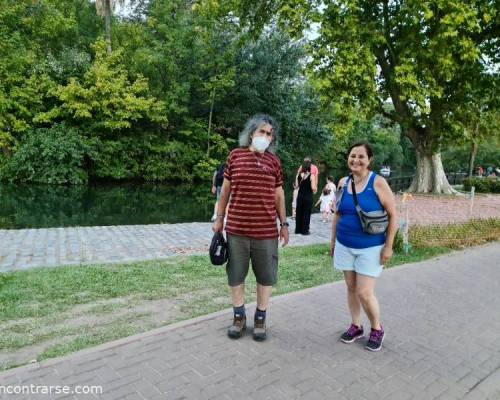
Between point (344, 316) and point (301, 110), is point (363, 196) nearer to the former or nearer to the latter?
point (344, 316)

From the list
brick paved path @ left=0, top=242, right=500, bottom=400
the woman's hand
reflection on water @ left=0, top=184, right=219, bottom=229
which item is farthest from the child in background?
the woman's hand

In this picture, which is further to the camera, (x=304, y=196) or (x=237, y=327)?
(x=304, y=196)

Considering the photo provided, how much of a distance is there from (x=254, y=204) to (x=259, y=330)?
1.21 metres

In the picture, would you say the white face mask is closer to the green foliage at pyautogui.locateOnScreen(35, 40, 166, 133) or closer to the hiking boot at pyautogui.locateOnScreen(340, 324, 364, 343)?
the hiking boot at pyautogui.locateOnScreen(340, 324, 364, 343)

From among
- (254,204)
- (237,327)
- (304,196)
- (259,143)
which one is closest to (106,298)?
(237,327)

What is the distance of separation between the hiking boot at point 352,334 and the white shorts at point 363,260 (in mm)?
651

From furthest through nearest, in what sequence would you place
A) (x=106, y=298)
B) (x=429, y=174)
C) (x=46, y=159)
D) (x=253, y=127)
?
(x=46, y=159), (x=429, y=174), (x=106, y=298), (x=253, y=127)

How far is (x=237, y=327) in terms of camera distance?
417 cm

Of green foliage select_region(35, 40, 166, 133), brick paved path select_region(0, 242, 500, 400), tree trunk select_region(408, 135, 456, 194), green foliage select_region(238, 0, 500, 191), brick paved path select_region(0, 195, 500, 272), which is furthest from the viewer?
green foliage select_region(35, 40, 166, 133)

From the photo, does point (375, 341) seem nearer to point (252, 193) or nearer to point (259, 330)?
point (259, 330)

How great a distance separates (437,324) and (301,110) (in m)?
29.8

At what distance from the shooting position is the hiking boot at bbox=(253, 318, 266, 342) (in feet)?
13.5

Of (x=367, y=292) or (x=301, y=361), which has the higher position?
(x=367, y=292)

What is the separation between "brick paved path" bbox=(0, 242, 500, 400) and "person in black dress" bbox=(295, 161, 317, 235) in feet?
17.8
